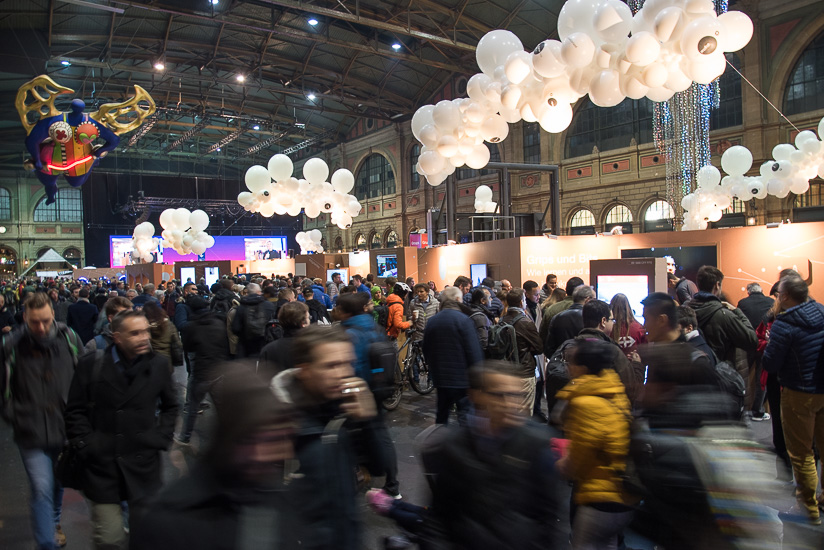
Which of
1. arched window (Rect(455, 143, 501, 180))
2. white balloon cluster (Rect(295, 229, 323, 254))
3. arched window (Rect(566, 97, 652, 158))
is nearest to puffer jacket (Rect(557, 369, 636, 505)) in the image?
arched window (Rect(566, 97, 652, 158))

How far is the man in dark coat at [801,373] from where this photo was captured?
3.23m

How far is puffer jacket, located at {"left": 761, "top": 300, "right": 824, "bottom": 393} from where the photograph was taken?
3.22 metres

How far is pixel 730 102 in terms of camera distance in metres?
16.1

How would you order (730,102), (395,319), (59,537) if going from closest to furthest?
(59,537), (395,319), (730,102)

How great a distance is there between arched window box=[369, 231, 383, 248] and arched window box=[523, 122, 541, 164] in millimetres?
10633

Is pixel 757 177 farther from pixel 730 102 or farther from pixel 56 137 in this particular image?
pixel 56 137

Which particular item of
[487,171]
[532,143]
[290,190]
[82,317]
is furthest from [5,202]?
[82,317]

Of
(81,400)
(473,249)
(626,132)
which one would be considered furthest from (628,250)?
(626,132)

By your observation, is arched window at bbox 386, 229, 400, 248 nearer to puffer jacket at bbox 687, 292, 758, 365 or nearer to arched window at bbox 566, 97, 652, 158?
arched window at bbox 566, 97, 652, 158

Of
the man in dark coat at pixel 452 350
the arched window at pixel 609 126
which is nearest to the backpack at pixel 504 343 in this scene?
the man in dark coat at pixel 452 350

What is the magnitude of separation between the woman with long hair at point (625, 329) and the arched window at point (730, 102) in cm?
1482

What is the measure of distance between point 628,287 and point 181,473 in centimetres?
486

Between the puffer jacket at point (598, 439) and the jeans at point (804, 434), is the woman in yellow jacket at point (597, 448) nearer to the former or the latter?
the puffer jacket at point (598, 439)

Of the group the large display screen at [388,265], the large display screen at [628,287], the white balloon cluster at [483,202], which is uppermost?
the white balloon cluster at [483,202]
